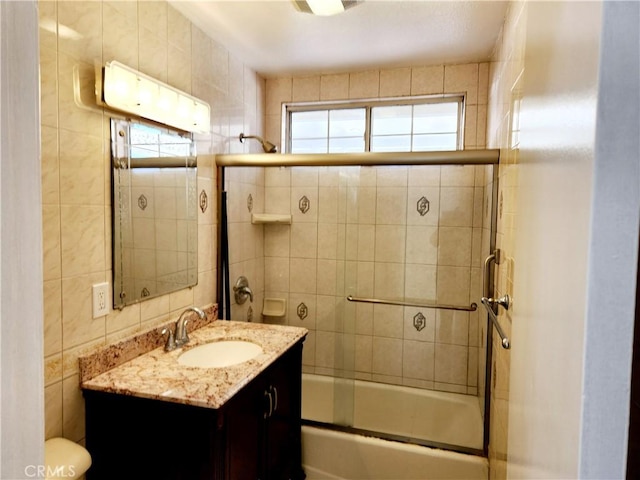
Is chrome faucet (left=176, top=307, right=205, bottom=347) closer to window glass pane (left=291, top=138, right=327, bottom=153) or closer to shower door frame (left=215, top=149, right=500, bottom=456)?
shower door frame (left=215, top=149, right=500, bottom=456)

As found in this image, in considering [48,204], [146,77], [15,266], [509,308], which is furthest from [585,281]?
[146,77]

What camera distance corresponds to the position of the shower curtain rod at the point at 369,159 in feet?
6.59

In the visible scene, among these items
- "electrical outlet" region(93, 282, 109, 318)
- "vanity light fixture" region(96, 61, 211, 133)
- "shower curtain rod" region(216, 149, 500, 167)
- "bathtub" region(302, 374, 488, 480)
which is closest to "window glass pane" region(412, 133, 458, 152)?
"shower curtain rod" region(216, 149, 500, 167)

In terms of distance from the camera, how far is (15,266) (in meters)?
0.44

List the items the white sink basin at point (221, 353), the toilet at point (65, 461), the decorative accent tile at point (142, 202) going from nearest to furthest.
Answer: the toilet at point (65, 461) < the decorative accent tile at point (142, 202) < the white sink basin at point (221, 353)

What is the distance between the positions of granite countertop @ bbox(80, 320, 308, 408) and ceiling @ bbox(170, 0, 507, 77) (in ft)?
5.28

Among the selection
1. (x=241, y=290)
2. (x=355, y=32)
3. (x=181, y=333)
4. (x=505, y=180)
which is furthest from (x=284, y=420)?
(x=355, y=32)

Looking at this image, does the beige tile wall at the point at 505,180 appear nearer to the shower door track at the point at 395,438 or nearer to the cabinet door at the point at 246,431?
the shower door track at the point at 395,438

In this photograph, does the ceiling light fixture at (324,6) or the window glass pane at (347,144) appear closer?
the ceiling light fixture at (324,6)

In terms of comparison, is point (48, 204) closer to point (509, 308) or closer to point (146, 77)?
point (146, 77)

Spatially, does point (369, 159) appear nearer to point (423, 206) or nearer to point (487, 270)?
point (423, 206)

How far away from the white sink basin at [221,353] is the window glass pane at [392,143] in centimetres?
176

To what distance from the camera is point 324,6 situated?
185 centimetres

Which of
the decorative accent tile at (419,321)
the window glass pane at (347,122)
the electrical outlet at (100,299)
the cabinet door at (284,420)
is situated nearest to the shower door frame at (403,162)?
the cabinet door at (284,420)
